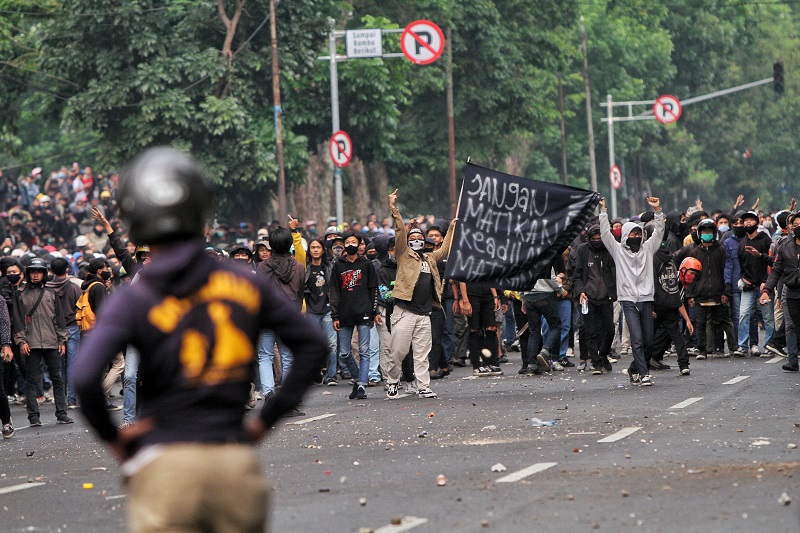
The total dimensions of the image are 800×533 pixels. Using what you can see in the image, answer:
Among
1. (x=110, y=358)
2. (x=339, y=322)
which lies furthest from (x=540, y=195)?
(x=110, y=358)

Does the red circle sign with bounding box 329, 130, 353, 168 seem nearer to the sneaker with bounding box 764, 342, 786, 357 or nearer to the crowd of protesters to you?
the crowd of protesters

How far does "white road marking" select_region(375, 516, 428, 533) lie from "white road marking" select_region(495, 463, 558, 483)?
135cm

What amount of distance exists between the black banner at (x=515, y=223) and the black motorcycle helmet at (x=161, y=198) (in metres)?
12.7

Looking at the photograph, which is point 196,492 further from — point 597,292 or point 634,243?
point 597,292

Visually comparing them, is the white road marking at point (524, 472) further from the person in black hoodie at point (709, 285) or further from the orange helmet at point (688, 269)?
the person in black hoodie at point (709, 285)

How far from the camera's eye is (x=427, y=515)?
820 centimetres

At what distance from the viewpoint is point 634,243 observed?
16.3 m

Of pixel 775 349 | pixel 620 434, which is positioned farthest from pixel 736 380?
pixel 620 434

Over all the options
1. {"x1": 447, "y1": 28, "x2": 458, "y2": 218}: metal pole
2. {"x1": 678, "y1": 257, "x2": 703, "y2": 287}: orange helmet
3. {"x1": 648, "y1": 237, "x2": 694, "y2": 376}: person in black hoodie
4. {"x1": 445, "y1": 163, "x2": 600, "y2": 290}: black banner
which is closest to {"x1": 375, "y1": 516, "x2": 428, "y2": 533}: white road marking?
{"x1": 445, "y1": 163, "x2": 600, "y2": 290}: black banner

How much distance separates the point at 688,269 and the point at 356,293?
5178 mm

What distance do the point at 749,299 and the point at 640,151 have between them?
163 ft

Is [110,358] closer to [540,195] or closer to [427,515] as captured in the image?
[427,515]

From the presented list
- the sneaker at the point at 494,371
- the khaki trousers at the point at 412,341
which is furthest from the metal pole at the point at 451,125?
the khaki trousers at the point at 412,341

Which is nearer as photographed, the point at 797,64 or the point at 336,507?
the point at 336,507
